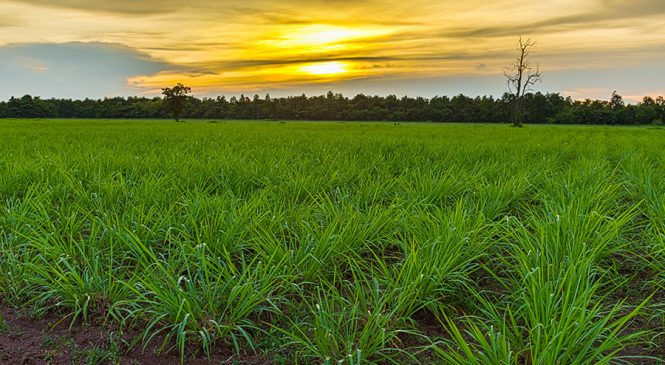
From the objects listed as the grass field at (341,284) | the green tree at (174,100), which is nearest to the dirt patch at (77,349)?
the grass field at (341,284)

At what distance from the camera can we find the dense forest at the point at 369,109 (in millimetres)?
70062

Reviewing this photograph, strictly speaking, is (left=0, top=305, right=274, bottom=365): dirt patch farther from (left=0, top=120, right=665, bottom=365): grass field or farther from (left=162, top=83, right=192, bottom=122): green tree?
(left=162, top=83, right=192, bottom=122): green tree

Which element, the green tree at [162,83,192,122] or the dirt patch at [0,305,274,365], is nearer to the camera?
the dirt patch at [0,305,274,365]

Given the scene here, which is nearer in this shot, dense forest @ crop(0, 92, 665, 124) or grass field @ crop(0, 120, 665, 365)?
grass field @ crop(0, 120, 665, 365)

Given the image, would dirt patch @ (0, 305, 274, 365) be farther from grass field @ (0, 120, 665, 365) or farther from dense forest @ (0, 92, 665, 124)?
dense forest @ (0, 92, 665, 124)

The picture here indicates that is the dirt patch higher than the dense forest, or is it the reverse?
the dense forest

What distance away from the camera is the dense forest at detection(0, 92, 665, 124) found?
70062 millimetres

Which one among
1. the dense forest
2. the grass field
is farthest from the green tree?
the grass field

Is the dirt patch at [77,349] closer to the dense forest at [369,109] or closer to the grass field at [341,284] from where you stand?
the grass field at [341,284]

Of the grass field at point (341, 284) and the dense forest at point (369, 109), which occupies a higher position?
the dense forest at point (369, 109)

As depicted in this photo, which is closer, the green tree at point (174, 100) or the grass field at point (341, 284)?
the grass field at point (341, 284)

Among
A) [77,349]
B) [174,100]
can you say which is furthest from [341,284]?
[174,100]

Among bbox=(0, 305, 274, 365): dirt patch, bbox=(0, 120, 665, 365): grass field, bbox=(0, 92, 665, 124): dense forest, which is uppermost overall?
bbox=(0, 92, 665, 124): dense forest

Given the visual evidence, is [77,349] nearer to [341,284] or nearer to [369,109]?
[341,284]
